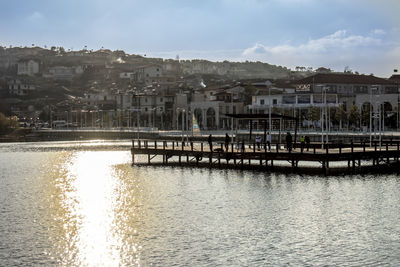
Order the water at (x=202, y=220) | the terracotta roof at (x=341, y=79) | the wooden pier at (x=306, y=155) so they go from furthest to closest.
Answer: the terracotta roof at (x=341, y=79) → the wooden pier at (x=306, y=155) → the water at (x=202, y=220)

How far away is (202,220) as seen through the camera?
37250 mm

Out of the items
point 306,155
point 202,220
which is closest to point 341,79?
point 306,155

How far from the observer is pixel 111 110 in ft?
656

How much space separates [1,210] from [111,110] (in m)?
159

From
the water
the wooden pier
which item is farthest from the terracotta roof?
the water

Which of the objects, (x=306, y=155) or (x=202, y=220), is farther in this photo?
(x=306, y=155)

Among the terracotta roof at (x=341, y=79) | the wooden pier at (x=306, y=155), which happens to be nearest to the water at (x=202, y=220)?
the wooden pier at (x=306, y=155)

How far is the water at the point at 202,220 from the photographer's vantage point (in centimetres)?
2920

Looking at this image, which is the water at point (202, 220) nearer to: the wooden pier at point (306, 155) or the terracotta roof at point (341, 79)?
the wooden pier at point (306, 155)

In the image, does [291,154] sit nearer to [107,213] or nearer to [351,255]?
[107,213]

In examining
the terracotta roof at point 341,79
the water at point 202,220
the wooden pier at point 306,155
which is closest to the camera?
the water at point 202,220

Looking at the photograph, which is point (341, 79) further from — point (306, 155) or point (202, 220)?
point (202, 220)

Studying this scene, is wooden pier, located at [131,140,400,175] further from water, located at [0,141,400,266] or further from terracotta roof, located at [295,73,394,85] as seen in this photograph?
terracotta roof, located at [295,73,394,85]

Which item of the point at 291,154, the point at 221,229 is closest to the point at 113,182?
the point at 291,154
